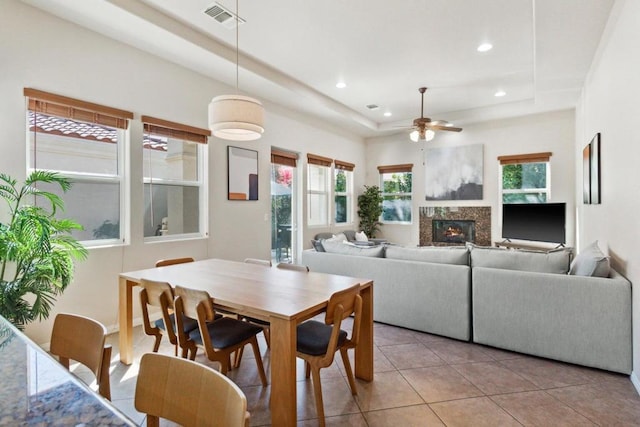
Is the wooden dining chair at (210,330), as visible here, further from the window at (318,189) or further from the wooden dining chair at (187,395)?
the window at (318,189)

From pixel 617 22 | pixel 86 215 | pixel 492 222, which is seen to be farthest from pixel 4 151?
pixel 492 222

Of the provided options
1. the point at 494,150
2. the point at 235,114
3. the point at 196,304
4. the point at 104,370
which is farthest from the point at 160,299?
the point at 494,150

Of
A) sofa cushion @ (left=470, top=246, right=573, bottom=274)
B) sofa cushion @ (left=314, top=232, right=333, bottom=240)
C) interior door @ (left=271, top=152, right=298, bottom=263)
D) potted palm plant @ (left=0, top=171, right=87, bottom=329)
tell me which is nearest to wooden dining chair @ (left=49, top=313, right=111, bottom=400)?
potted palm plant @ (left=0, top=171, right=87, bottom=329)

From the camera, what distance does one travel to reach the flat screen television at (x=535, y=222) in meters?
5.34

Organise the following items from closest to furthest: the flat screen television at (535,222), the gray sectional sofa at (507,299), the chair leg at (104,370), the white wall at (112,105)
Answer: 1. the chair leg at (104,370)
2. the gray sectional sofa at (507,299)
3. the white wall at (112,105)
4. the flat screen television at (535,222)

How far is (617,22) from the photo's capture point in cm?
264

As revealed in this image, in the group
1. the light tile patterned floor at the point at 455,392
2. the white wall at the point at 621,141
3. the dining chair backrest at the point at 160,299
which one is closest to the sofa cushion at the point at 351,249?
the light tile patterned floor at the point at 455,392

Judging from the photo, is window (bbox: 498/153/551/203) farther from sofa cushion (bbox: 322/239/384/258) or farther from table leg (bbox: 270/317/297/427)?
table leg (bbox: 270/317/297/427)

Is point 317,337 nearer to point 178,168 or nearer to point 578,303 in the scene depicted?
point 578,303

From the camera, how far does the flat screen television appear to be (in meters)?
5.34

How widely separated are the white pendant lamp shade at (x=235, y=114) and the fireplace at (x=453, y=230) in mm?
5375

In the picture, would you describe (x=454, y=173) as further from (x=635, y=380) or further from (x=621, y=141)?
(x=635, y=380)

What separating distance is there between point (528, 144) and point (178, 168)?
5.86 metres

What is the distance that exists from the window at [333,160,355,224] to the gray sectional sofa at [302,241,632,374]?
3269 millimetres
